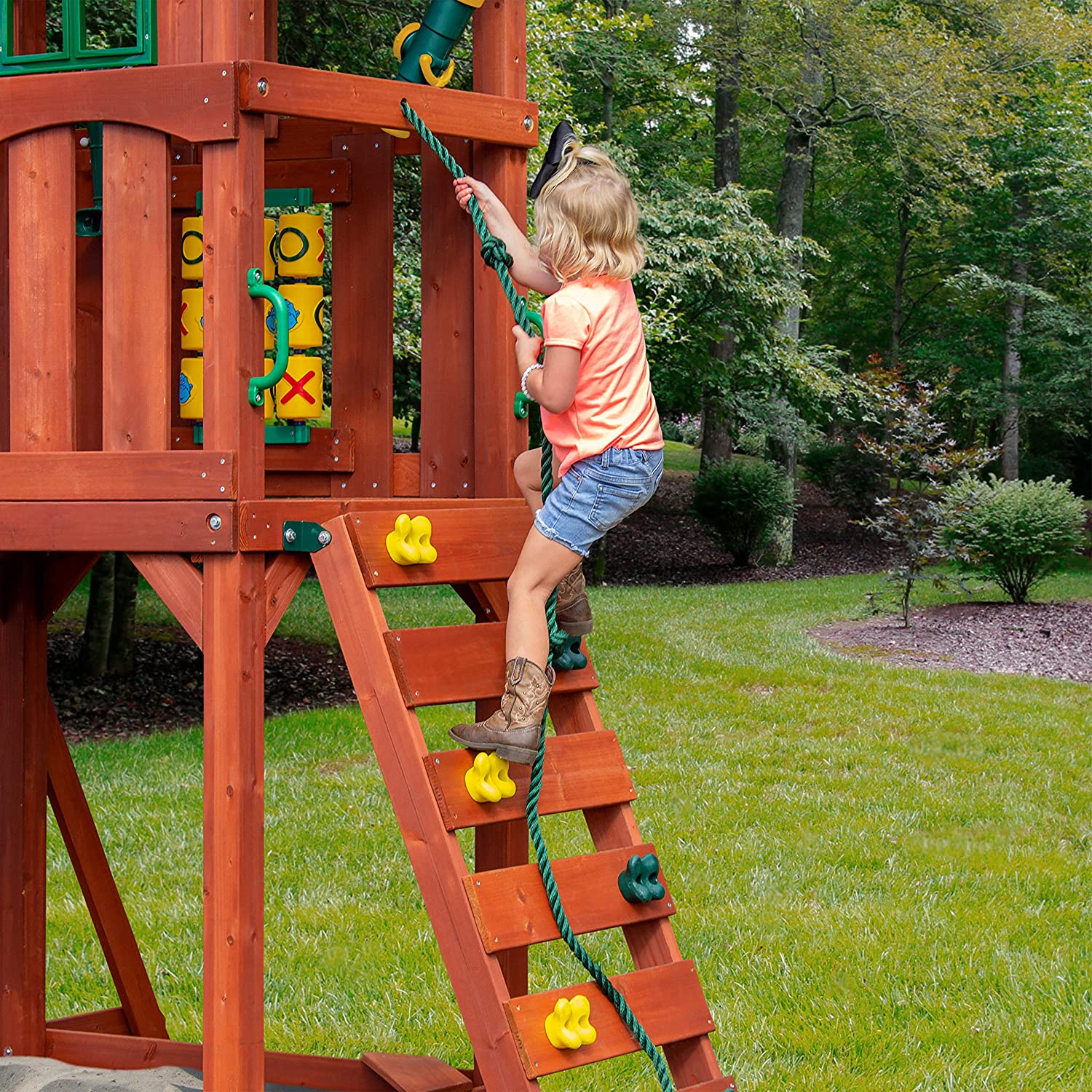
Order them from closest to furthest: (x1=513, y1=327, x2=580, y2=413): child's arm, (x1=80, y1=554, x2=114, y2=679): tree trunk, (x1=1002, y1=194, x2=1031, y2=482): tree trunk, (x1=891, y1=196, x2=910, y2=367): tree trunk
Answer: (x1=513, y1=327, x2=580, y2=413): child's arm → (x1=80, y1=554, x2=114, y2=679): tree trunk → (x1=1002, y1=194, x2=1031, y2=482): tree trunk → (x1=891, y1=196, x2=910, y2=367): tree trunk

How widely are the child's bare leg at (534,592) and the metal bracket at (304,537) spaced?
404mm

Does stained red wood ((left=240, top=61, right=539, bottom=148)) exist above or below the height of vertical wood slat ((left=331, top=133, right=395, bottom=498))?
above

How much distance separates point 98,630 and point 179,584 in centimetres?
770

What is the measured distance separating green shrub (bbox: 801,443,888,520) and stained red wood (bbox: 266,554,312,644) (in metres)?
20.1

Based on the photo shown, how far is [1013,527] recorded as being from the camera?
13.4 m

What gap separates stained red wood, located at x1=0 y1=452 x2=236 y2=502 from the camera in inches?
112

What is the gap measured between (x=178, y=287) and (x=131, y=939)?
191cm

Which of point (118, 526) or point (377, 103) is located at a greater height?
point (377, 103)

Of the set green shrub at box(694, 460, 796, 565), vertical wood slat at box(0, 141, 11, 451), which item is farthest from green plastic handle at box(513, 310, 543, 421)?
green shrub at box(694, 460, 796, 565)

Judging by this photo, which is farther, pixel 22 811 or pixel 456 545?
pixel 22 811

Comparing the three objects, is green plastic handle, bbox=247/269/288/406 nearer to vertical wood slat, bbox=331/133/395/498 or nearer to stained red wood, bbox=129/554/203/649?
stained red wood, bbox=129/554/203/649

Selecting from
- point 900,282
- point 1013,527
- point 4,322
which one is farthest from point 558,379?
point 900,282

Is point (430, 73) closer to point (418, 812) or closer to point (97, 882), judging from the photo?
point (418, 812)

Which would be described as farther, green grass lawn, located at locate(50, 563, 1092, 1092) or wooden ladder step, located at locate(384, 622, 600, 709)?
green grass lawn, located at locate(50, 563, 1092, 1092)
